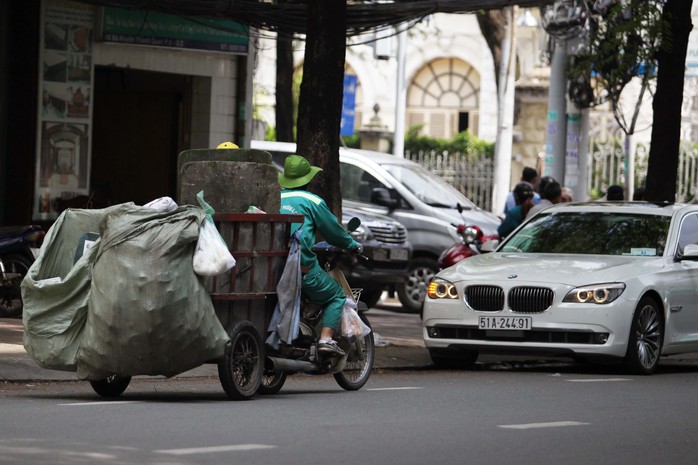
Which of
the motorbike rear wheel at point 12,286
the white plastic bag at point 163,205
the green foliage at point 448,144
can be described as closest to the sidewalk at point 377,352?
the motorbike rear wheel at point 12,286

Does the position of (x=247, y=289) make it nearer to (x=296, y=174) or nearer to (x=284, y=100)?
(x=296, y=174)

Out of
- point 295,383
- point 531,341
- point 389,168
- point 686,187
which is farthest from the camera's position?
point 686,187

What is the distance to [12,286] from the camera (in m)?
15.9

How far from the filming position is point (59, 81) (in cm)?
1812

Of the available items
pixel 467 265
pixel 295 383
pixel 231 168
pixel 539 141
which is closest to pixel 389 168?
pixel 467 265

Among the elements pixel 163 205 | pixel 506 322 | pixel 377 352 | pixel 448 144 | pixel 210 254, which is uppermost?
pixel 448 144

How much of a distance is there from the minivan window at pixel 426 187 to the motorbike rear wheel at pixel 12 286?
6.81 meters

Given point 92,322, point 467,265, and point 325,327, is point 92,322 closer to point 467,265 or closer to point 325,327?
point 325,327

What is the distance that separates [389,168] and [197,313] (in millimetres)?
12142

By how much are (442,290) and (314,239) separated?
291cm

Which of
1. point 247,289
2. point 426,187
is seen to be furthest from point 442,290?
point 426,187

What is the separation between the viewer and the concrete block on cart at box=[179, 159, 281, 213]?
1035 centimetres

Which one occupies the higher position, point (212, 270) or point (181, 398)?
point (212, 270)

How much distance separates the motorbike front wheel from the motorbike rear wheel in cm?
558
